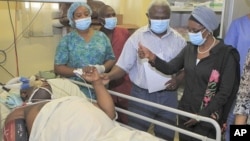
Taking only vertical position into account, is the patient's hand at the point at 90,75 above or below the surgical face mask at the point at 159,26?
below

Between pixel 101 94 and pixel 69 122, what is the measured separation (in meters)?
0.32

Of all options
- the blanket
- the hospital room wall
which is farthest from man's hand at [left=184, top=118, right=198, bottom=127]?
the hospital room wall

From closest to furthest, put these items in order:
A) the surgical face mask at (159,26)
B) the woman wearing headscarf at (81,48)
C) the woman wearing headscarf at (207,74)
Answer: the woman wearing headscarf at (207,74)
the surgical face mask at (159,26)
the woman wearing headscarf at (81,48)

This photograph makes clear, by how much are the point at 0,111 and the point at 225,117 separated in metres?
1.41

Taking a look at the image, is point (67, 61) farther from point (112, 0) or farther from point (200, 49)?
point (112, 0)

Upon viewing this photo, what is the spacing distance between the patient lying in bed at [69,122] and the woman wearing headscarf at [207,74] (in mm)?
364

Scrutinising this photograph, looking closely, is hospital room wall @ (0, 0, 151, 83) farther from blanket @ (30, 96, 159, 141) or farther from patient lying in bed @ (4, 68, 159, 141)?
blanket @ (30, 96, 159, 141)

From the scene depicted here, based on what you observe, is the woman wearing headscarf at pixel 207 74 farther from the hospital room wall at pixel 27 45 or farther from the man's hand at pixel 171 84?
the hospital room wall at pixel 27 45

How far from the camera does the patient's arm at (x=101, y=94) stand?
1.81 metres

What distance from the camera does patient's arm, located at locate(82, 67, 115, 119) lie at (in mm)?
1812

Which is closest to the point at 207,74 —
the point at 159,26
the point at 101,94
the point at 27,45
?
the point at 159,26

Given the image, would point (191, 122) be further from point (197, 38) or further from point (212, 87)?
point (197, 38)

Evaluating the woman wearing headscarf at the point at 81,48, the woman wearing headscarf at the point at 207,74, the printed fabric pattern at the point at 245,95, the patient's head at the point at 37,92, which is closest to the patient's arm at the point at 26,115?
the patient's head at the point at 37,92

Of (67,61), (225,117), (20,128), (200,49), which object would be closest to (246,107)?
(225,117)
